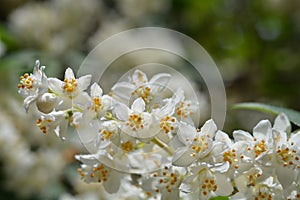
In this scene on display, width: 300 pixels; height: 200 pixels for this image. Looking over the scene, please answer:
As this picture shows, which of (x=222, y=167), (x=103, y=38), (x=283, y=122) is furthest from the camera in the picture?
(x=103, y=38)

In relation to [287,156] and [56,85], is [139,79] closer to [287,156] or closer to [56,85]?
[56,85]

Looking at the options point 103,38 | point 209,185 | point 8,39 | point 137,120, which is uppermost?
point 103,38

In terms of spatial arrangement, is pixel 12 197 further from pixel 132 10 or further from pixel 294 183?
pixel 294 183

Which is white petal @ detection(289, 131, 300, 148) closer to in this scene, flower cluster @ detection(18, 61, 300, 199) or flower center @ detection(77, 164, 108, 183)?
flower cluster @ detection(18, 61, 300, 199)

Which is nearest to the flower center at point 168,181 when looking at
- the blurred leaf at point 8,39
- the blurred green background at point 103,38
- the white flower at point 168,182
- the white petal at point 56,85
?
the white flower at point 168,182

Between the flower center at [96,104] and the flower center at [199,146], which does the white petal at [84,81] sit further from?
the flower center at [199,146]

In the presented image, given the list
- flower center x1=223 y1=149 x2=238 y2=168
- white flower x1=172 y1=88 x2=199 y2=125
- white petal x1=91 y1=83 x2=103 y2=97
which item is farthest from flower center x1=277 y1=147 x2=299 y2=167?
white petal x1=91 y1=83 x2=103 y2=97

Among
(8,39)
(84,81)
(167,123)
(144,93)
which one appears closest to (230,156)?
(167,123)
